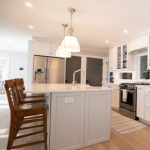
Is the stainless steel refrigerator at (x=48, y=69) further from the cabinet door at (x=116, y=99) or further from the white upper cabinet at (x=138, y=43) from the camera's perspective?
the white upper cabinet at (x=138, y=43)

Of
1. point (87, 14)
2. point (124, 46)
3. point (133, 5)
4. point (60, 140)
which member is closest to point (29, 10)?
point (87, 14)

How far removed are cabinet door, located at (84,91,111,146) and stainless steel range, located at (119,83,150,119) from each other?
1744 mm

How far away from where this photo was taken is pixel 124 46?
5230mm

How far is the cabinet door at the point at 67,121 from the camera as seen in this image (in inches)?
85.7

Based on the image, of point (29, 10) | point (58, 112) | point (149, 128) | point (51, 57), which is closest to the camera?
point (58, 112)

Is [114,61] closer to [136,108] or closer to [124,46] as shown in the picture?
[124,46]

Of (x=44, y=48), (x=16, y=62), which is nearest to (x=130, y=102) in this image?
(x=44, y=48)

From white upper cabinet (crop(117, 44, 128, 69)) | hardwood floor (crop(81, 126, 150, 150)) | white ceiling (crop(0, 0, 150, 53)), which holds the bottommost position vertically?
hardwood floor (crop(81, 126, 150, 150))

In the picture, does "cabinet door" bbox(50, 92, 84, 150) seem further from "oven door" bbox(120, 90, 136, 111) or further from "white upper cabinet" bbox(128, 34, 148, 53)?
"white upper cabinet" bbox(128, 34, 148, 53)

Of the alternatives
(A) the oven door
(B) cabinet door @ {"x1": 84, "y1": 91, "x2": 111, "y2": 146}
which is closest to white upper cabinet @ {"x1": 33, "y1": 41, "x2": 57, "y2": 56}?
(A) the oven door

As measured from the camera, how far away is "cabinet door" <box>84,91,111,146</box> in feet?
8.05

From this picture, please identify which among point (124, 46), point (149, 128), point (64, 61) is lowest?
point (149, 128)

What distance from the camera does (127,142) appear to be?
2658 millimetres

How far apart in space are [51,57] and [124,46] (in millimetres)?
2614
